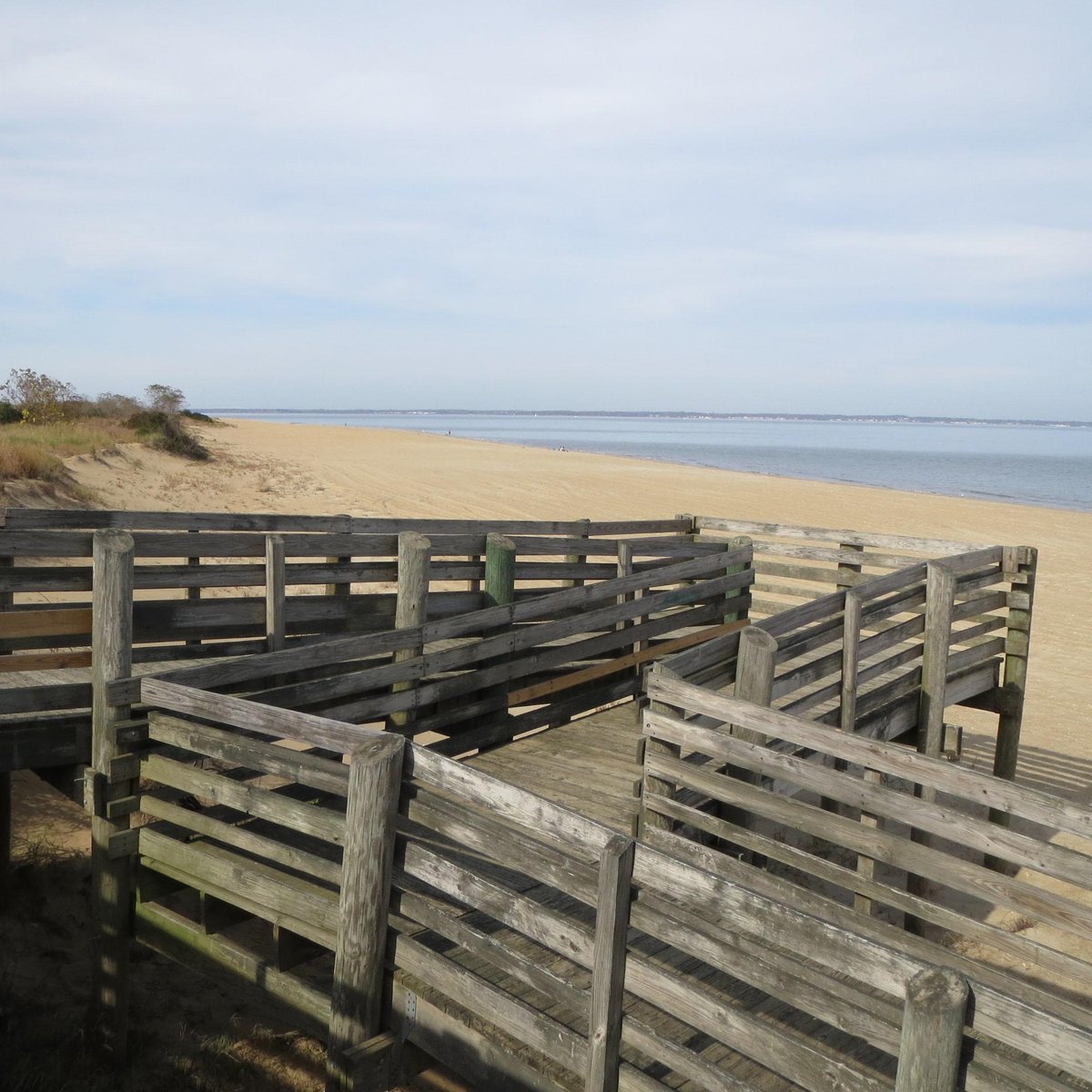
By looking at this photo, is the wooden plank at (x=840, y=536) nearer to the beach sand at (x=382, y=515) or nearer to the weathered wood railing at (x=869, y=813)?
the beach sand at (x=382, y=515)

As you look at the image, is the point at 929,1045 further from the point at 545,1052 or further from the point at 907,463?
the point at 907,463

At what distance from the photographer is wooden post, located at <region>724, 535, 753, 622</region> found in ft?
31.8

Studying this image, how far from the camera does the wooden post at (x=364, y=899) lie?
13.5 feet

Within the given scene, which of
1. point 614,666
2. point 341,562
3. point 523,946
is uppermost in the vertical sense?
point 341,562

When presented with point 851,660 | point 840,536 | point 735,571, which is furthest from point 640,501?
point 851,660

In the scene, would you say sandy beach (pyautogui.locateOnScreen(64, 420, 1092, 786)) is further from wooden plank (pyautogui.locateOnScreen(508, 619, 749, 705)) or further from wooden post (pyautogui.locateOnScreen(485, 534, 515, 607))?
wooden post (pyautogui.locateOnScreen(485, 534, 515, 607))

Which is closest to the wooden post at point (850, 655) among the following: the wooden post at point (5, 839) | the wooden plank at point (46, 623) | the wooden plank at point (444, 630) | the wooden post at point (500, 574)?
the wooden plank at point (444, 630)

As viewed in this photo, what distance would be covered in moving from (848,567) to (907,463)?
77.0 metres

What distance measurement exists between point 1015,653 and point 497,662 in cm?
494

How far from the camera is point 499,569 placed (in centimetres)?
746

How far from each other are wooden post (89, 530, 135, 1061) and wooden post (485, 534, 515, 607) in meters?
2.75

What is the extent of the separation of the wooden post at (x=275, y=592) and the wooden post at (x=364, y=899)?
228 cm

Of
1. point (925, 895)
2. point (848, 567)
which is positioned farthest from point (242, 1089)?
point (848, 567)

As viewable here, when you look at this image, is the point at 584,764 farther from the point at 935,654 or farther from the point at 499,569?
the point at 935,654
